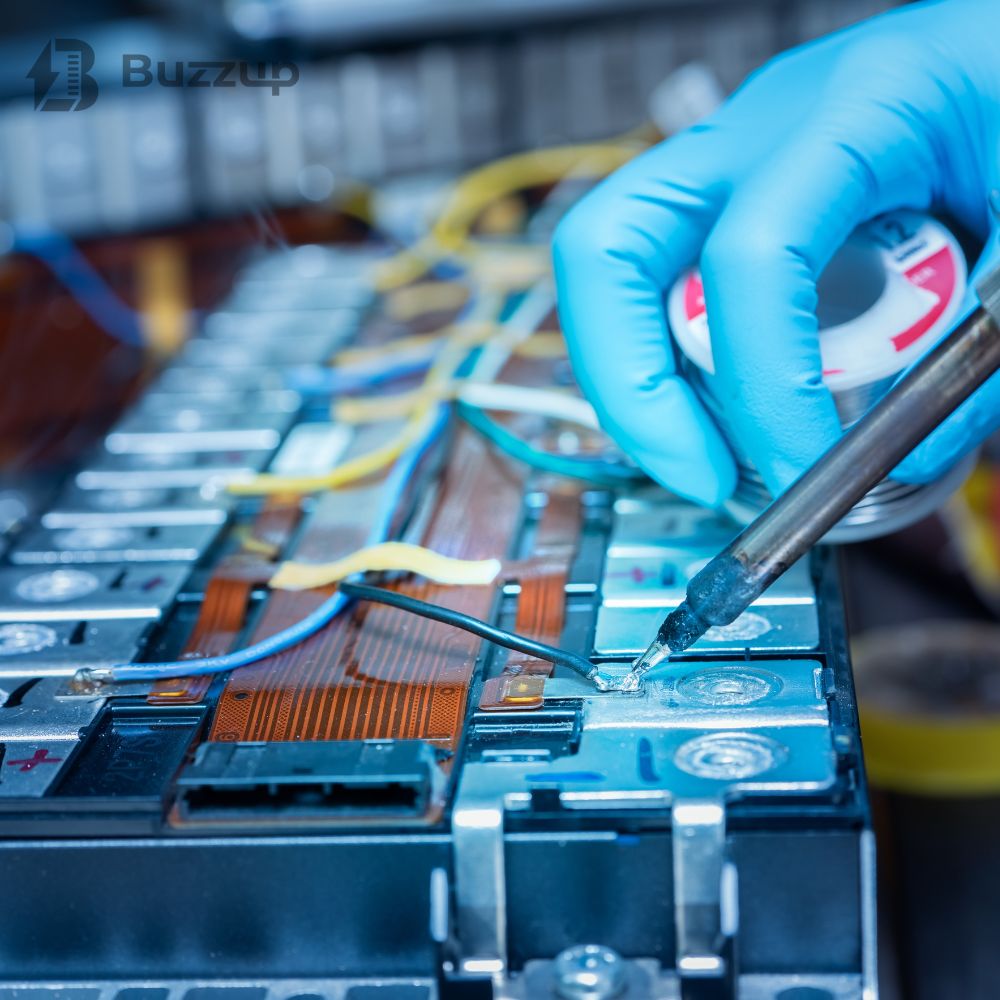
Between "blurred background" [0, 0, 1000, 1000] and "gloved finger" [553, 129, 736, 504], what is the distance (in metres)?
0.76

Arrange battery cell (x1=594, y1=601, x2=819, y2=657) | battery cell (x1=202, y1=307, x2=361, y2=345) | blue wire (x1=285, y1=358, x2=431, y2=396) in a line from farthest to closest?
battery cell (x1=202, y1=307, x2=361, y2=345) → blue wire (x1=285, y1=358, x2=431, y2=396) → battery cell (x1=594, y1=601, x2=819, y2=657)

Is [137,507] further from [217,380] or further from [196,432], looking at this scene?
[217,380]

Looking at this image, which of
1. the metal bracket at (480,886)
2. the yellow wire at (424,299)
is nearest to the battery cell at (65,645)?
the metal bracket at (480,886)

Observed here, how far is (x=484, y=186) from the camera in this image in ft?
6.24

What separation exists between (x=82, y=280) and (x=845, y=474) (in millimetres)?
1379

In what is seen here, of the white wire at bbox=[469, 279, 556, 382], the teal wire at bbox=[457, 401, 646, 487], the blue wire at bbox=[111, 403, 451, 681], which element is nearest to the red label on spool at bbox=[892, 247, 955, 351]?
the teal wire at bbox=[457, 401, 646, 487]

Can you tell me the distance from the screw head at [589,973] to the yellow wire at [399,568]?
11.1 inches

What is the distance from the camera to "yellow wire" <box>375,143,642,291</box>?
1.66 m

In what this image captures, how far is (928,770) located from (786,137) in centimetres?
76

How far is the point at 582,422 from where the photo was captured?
115 centimetres

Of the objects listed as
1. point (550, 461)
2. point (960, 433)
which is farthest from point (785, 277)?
point (550, 461)

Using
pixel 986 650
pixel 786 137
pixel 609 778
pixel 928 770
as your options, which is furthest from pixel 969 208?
pixel 986 650

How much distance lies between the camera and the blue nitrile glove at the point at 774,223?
2.91ft

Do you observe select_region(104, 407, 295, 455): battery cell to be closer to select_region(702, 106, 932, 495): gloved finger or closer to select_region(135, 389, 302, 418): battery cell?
select_region(135, 389, 302, 418): battery cell
